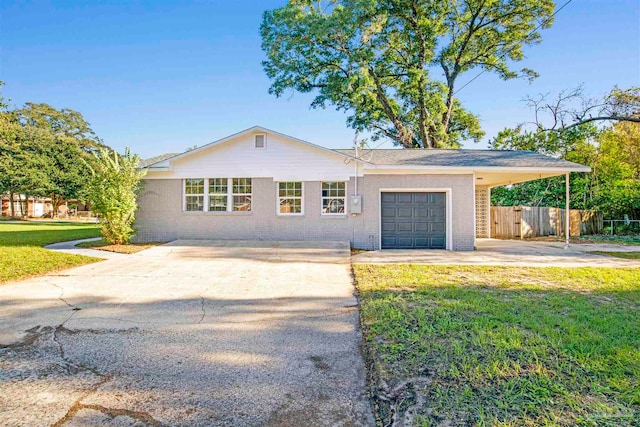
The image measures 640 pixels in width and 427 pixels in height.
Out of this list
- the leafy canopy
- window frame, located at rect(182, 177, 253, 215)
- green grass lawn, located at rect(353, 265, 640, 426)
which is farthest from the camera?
the leafy canopy

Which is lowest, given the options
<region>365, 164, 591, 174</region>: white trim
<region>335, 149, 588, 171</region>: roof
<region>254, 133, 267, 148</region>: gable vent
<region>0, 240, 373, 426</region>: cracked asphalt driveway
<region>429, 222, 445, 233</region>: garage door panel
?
<region>0, 240, 373, 426</region>: cracked asphalt driveway

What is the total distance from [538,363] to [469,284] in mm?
3461

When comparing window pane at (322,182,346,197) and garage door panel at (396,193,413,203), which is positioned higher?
window pane at (322,182,346,197)

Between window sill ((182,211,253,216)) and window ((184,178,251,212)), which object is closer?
window sill ((182,211,253,216))

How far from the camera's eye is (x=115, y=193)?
1153 cm

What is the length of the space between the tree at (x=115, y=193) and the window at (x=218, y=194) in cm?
235

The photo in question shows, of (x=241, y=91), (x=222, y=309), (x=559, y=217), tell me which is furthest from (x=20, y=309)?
(x=559, y=217)

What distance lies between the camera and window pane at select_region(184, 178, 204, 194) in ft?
43.0

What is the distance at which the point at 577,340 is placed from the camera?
3648mm

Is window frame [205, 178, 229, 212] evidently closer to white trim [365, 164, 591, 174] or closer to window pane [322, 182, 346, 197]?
window pane [322, 182, 346, 197]

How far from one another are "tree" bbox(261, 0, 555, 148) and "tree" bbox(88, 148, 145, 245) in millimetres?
13625

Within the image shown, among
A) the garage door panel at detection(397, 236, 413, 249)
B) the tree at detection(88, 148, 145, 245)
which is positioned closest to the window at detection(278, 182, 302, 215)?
the garage door panel at detection(397, 236, 413, 249)

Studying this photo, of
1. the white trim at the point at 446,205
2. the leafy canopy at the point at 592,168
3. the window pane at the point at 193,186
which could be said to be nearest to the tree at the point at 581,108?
the leafy canopy at the point at 592,168

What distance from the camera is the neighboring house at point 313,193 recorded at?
40.1ft
